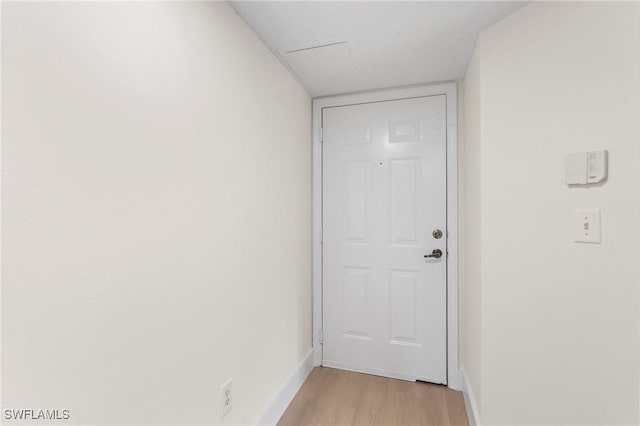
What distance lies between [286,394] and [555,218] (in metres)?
1.73

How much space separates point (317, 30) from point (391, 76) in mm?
719

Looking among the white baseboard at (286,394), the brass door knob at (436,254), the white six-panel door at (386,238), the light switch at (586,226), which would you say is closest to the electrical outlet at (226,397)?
the white baseboard at (286,394)

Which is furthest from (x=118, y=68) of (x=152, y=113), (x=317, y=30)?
(x=317, y=30)

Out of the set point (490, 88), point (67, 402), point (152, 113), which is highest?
point (490, 88)

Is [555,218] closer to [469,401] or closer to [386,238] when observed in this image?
[386,238]

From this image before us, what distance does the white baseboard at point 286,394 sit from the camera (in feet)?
5.32

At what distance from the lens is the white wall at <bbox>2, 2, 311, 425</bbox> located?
0.64 metres

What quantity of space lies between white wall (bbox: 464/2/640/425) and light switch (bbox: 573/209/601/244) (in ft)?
0.08

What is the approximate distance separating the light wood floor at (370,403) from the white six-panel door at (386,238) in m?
0.12

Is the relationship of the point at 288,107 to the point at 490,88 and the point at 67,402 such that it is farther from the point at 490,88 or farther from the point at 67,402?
the point at 67,402

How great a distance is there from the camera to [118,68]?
2.71ft

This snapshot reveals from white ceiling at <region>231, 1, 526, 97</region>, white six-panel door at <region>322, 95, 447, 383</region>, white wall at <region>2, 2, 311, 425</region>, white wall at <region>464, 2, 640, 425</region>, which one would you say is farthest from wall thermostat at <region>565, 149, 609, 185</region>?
white wall at <region>2, 2, 311, 425</region>

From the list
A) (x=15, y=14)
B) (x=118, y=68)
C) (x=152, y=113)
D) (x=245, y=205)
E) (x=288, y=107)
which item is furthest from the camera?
(x=288, y=107)

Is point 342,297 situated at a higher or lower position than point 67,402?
lower
